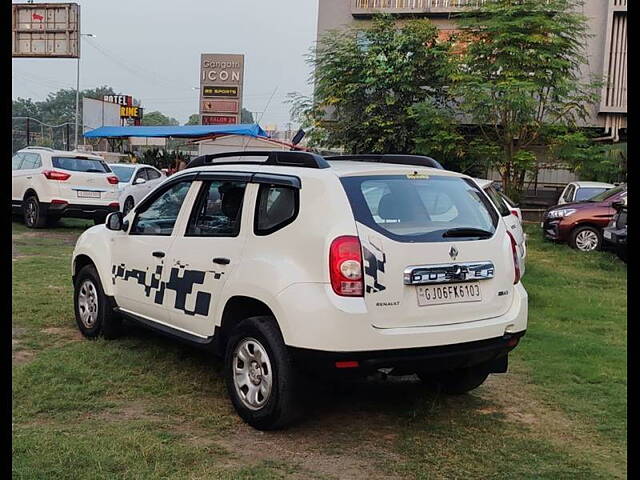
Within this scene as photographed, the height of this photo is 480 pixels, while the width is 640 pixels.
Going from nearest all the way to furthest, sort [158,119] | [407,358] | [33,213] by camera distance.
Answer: [407,358] → [33,213] → [158,119]

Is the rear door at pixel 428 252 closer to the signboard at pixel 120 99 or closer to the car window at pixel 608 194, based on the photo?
the car window at pixel 608 194

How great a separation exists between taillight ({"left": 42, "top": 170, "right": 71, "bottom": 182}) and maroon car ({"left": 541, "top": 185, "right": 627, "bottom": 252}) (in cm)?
1041

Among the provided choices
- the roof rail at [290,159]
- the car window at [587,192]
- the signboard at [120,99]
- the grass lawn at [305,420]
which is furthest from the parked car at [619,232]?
the signboard at [120,99]

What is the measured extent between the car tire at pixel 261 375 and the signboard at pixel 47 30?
2677 cm

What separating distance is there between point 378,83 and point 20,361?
18.4m

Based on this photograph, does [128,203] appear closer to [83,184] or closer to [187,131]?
[83,184]

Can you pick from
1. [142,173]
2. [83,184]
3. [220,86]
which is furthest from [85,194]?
[220,86]

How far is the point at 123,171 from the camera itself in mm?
18062

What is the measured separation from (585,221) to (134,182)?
10.2 metres

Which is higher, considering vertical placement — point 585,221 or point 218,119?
point 218,119

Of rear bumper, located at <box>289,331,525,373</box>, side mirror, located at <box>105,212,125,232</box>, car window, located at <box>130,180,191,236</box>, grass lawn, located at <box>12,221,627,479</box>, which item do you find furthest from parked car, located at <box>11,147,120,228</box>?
rear bumper, located at <box>289,331,525,373</box>

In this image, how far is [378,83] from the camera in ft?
73.9
